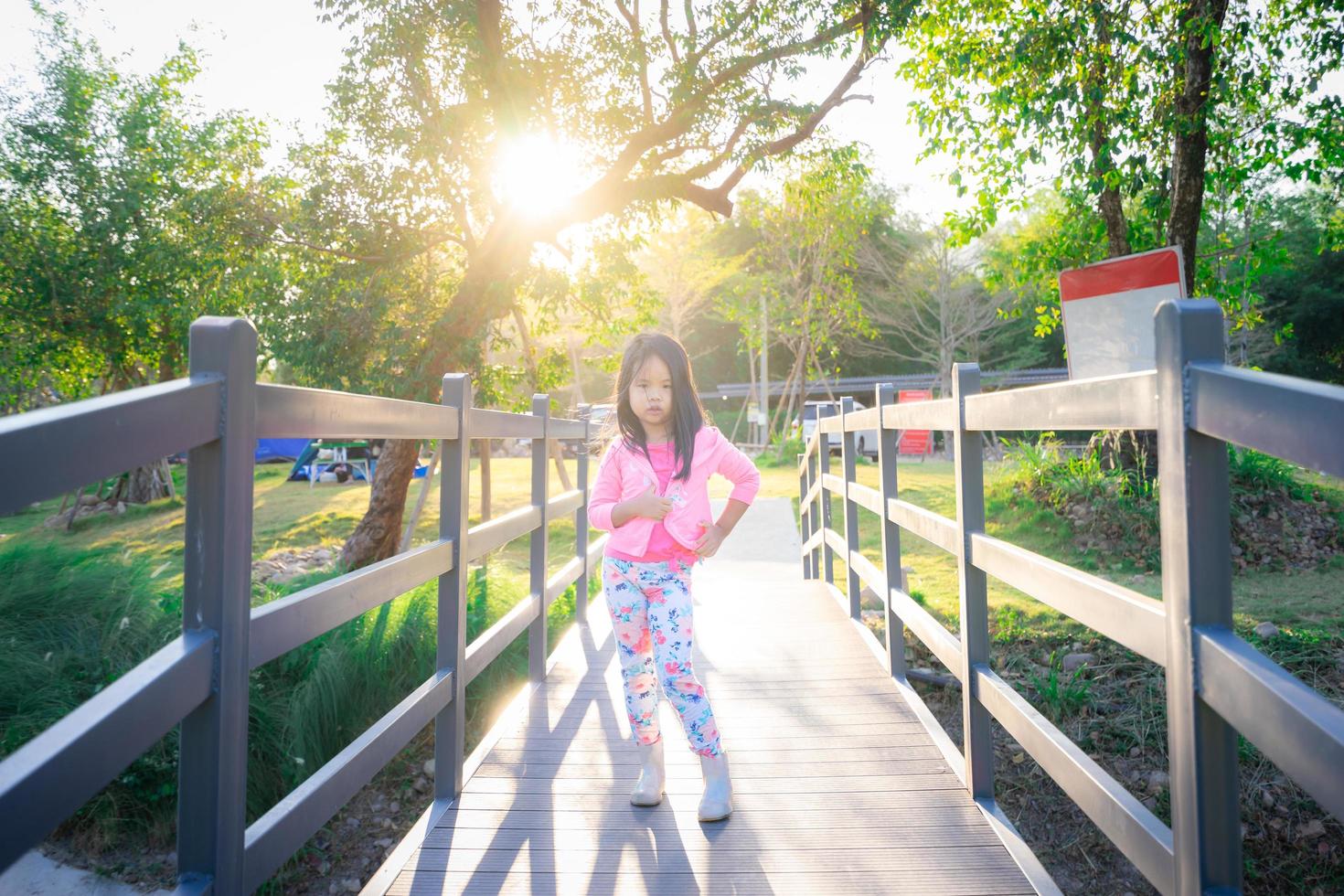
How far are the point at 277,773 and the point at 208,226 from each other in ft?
23.3

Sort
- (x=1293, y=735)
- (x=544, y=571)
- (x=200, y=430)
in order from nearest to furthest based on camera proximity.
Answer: (x=1293, y=735), (x=200, y=430), (x=544, y=571)

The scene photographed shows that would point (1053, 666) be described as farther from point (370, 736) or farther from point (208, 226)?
point (208, 226)

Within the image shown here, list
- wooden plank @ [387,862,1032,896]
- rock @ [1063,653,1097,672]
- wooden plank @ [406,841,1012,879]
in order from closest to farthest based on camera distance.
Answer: wooden plank @ [387,862,1032,896]
wooden plank @ [406,841,1012,879]
rock @ [1063,653,1097,672]

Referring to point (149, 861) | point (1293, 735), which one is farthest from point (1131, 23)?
point (149, 861)

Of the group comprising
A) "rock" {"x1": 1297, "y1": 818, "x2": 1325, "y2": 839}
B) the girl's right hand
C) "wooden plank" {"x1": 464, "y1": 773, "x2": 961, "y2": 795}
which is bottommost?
"rock" {"x1": 1297, "y1": 818, "x2": 1325, "y2": 839}

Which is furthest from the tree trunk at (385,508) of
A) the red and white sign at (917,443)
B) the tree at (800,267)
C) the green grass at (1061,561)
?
the red and white sign at (917,443)

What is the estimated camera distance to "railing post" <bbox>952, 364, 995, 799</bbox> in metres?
2.73

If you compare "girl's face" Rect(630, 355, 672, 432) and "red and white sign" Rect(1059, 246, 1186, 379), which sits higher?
"red and white sign" Rect(1059, 246, 1186, 379)

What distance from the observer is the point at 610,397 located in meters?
3.31

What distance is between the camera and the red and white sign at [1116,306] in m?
5.64

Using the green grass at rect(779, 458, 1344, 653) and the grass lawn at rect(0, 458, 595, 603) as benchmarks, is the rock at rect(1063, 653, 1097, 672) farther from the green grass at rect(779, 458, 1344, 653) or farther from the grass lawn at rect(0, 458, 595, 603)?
the grass lawn at rect(0, 458, 595, 603)

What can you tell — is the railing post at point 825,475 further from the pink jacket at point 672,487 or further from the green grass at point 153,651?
the pink jacket at point 672,487

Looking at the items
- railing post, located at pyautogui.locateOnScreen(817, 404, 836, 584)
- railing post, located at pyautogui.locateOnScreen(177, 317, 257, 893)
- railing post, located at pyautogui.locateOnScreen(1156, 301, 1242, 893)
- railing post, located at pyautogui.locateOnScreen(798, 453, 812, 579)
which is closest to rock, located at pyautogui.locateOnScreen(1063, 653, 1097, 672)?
railing post, located at pyautogui.locateOnScreen(817, 404, 836, 584)

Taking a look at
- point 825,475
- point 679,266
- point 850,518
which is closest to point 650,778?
point 850,518
